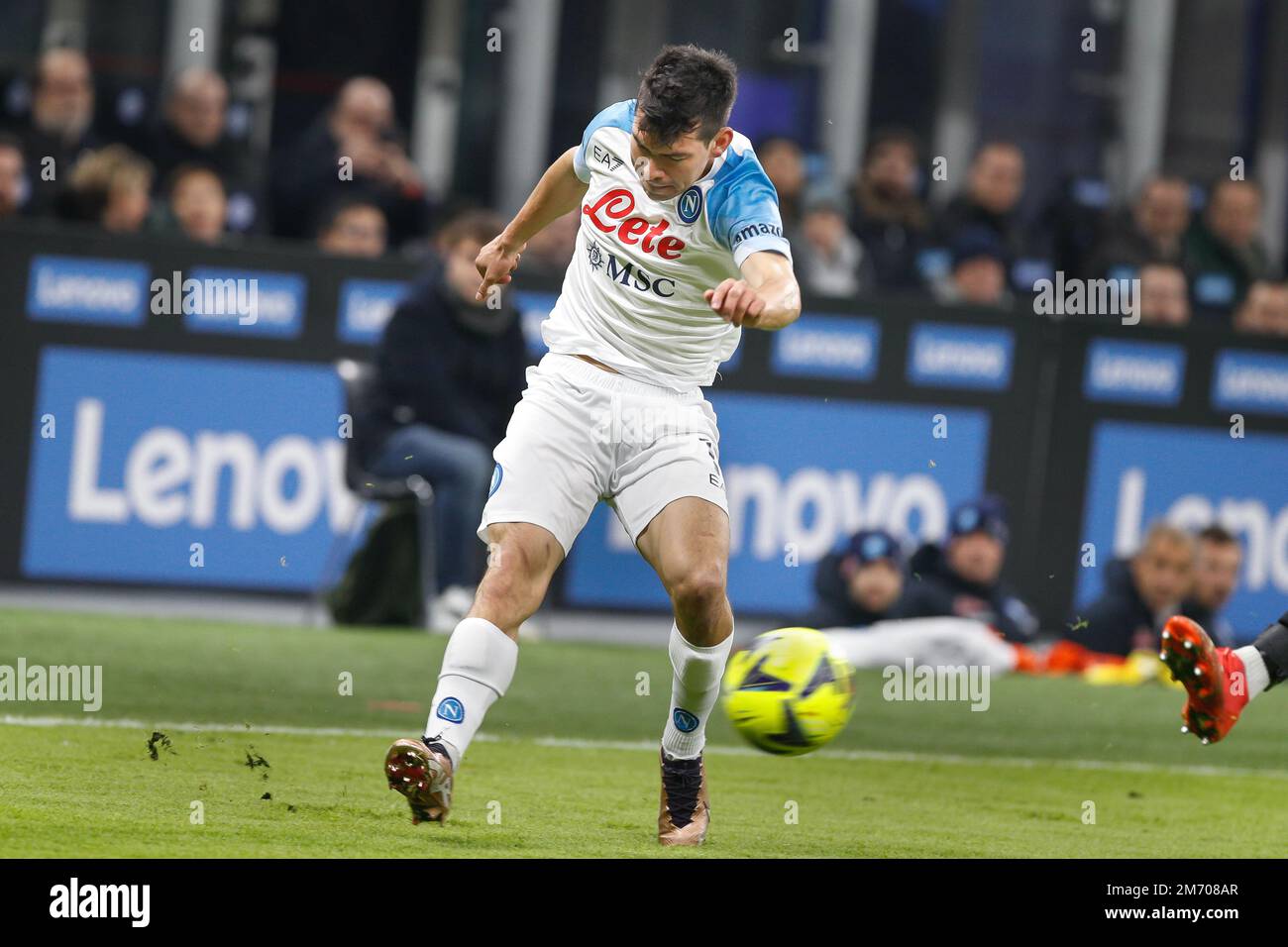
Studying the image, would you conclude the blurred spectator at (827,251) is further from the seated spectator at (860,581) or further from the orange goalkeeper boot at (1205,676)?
the orange goalkeeper boot at (1205,676)

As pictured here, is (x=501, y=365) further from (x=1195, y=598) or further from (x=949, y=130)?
(x=949, y=130)

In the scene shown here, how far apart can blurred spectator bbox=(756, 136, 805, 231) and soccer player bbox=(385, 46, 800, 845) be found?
21.6 feet

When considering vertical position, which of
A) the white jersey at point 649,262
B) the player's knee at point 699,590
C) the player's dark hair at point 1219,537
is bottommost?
the player's knee at point 699,590

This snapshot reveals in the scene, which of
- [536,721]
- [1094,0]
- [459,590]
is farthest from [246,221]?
[1094,0]

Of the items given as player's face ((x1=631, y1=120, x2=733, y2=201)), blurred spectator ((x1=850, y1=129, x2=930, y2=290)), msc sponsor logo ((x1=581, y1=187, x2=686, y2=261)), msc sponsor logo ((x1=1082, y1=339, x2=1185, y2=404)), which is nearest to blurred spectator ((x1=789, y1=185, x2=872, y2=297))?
blurred spectator ((x1=850, y1=129, x2=930, y2=290))

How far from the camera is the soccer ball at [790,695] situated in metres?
6.69

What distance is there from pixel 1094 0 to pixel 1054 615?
842 centimetres

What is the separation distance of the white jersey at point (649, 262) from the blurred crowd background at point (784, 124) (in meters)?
5.97

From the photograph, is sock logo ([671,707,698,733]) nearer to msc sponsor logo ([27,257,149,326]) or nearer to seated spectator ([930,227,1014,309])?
msc sponsor logo ([27,257,149,326])

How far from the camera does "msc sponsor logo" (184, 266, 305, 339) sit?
39.7 ft

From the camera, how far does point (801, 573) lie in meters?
12.6

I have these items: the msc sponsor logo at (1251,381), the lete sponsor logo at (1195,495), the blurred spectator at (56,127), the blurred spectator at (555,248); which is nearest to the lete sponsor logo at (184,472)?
the blurred spectator at (56,127)

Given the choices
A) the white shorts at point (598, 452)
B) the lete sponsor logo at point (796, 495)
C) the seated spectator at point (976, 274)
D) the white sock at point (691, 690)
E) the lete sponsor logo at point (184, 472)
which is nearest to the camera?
the white shorts at point (598, 452)

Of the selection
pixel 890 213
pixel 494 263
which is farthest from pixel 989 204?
pixel 494 263
